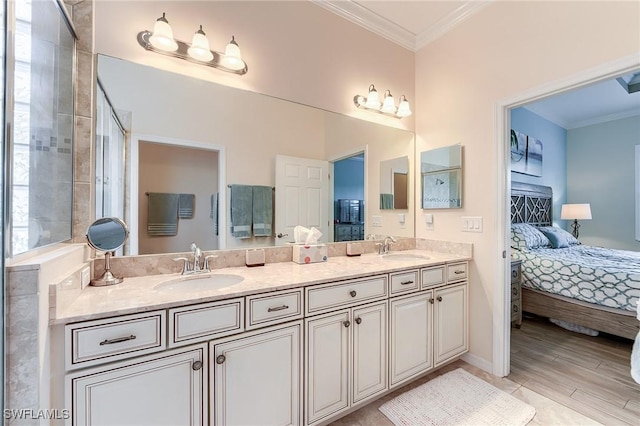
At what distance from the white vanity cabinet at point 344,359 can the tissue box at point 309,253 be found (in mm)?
480

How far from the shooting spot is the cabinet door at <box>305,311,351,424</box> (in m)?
1.45

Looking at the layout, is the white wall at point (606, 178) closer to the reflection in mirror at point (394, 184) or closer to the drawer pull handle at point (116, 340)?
the reflection in mirror at point (394, 184)

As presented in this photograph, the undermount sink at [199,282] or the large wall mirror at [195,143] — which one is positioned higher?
the large wall mirror at [195,143]

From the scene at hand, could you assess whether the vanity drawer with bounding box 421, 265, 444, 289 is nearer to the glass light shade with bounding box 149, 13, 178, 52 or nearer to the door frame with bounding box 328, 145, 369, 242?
the door frame with bounding box 328, 145, 369, 242

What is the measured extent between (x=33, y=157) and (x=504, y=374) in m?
3.00

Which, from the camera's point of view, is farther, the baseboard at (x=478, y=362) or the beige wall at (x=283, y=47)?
the baseboard at (x=478, y=362)

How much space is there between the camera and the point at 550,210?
4676mm

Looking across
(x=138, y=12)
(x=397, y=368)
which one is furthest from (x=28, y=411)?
(x=138, y=12)

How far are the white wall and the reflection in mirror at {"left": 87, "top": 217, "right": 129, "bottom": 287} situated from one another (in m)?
6.72

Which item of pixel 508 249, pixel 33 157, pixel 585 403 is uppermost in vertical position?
pixel 33 157

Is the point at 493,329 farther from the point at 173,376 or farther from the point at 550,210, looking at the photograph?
the point at 550,210

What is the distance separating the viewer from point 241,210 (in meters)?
1.86

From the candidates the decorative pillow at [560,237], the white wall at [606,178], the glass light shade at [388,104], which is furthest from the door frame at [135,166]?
the white wall at [606,178]

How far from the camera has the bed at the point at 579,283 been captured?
7.97 ft
